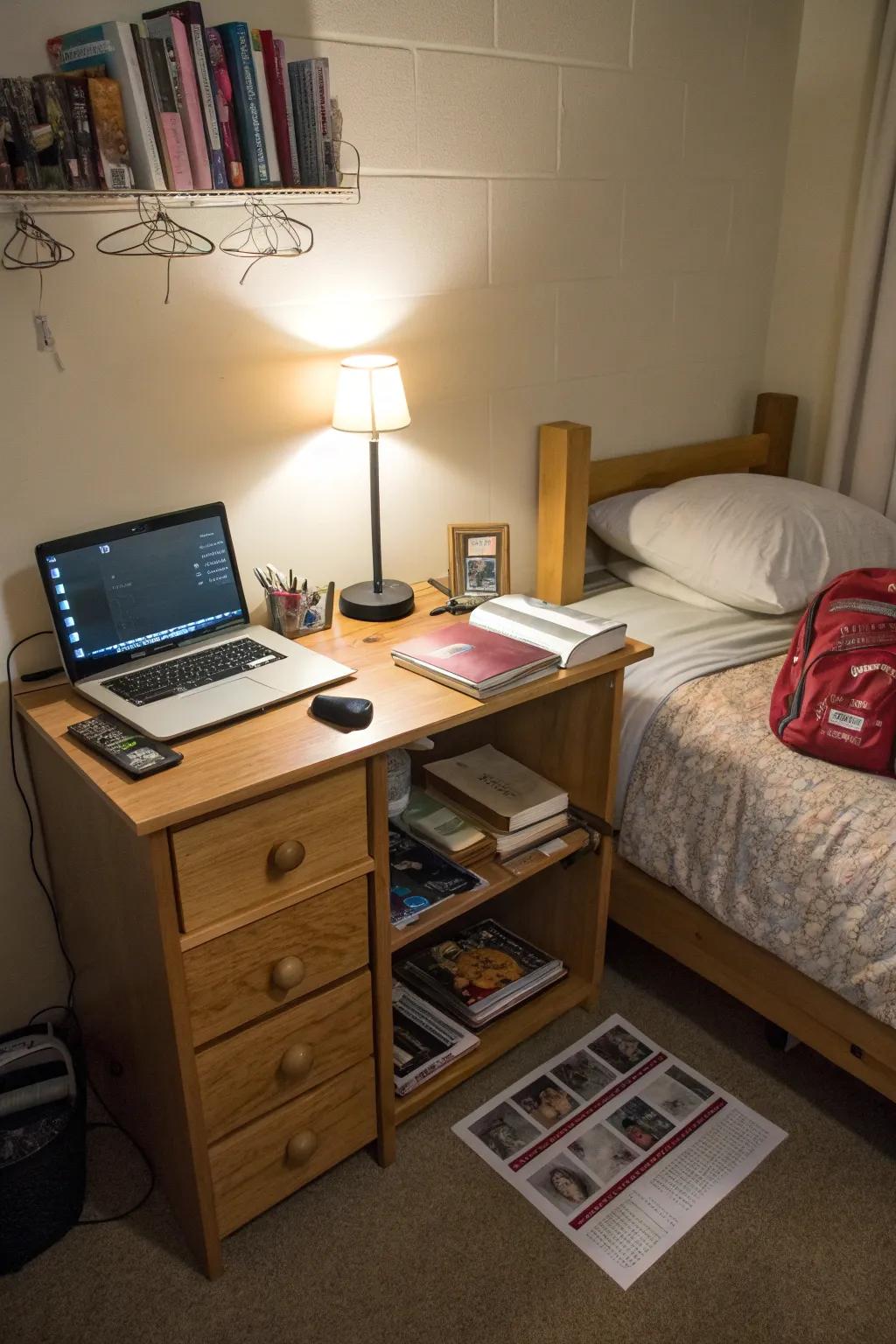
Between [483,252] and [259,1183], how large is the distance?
170 cm

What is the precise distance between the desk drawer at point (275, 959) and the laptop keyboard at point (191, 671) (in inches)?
14.4

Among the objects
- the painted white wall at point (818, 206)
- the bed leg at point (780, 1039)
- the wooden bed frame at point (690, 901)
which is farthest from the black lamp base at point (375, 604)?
the painted white wall at point (818, 206)

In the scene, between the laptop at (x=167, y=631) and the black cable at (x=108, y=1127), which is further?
the black cable at (x=108, y=1127)

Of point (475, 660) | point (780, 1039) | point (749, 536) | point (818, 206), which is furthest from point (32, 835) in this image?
point (818, 206)

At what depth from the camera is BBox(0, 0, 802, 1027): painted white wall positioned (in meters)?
1.59

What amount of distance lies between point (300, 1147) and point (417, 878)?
0.45 metres

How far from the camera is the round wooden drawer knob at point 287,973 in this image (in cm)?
143

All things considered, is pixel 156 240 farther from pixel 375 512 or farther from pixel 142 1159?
pixel 142 1159

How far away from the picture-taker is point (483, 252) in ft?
6.65

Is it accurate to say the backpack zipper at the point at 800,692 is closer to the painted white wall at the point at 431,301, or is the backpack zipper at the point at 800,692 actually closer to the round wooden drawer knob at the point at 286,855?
the painted white wall at the point at 431,301

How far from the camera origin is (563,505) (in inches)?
84.6

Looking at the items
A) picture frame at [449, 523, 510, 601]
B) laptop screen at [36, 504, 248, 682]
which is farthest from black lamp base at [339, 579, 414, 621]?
laptop screen at [36, 504, 248, 682]

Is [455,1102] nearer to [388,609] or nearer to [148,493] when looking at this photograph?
[388,609]

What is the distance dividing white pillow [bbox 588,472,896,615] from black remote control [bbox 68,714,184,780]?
129 centimetres
